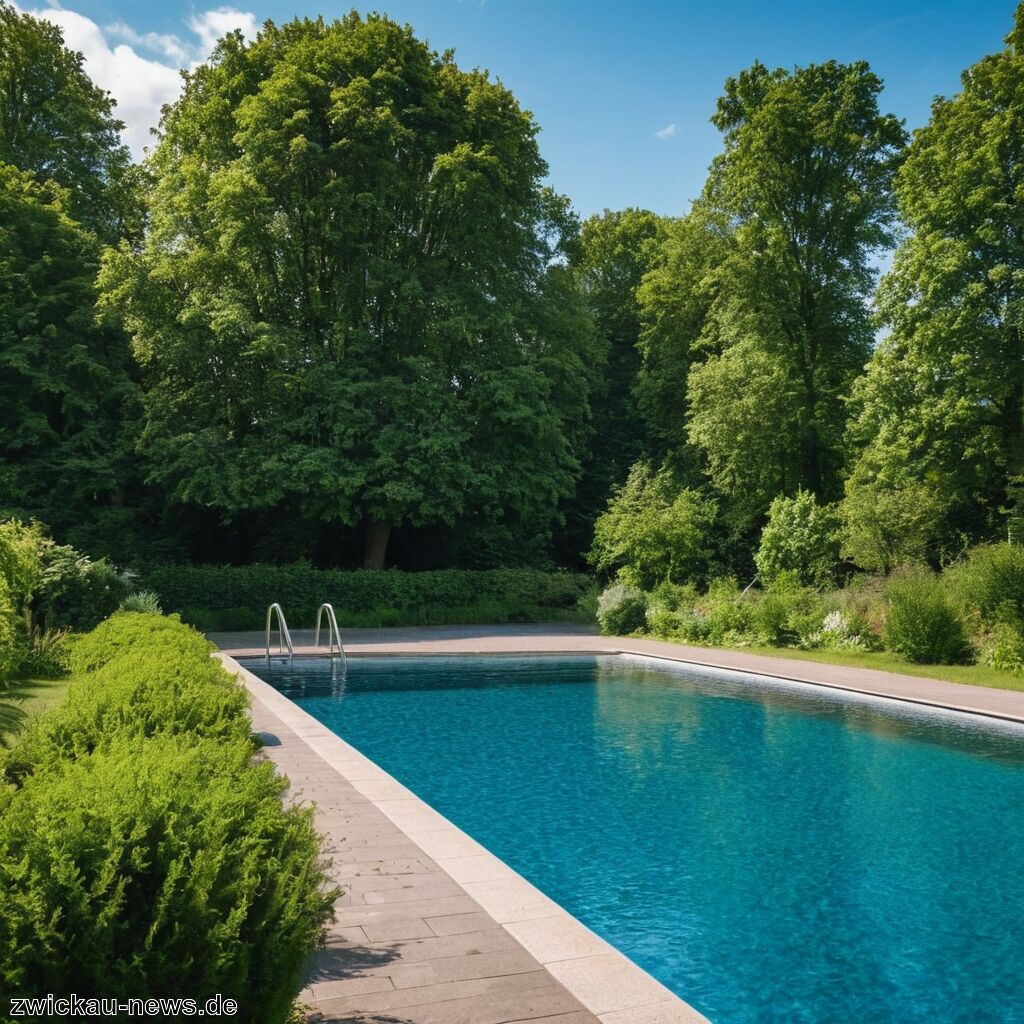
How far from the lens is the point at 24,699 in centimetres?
1065

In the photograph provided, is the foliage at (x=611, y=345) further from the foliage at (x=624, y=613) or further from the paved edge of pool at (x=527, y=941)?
the paved edge of pool at (x=527, y=941)

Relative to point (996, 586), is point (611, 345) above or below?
above

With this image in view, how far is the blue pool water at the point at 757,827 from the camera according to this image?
5.41 metres

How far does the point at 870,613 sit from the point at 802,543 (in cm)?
508

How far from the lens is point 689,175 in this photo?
3212 cm

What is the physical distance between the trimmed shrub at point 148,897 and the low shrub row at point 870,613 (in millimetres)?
15633

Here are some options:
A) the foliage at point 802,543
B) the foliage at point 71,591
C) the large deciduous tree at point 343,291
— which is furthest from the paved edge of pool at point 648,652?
the foliage at point 802,543

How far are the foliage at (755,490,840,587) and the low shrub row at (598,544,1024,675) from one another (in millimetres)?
713

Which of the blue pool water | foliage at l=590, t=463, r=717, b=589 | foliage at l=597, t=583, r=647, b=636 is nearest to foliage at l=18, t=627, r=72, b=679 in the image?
the blue pool water

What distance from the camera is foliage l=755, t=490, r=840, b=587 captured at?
24.5 m

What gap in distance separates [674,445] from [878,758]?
25296 mm

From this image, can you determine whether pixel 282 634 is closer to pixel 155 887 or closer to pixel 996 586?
pixel 996 586

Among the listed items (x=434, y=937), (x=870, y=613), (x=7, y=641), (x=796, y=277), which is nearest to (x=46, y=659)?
(x=7, y=641)

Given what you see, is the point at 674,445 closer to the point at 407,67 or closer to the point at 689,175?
the point at 689,175
